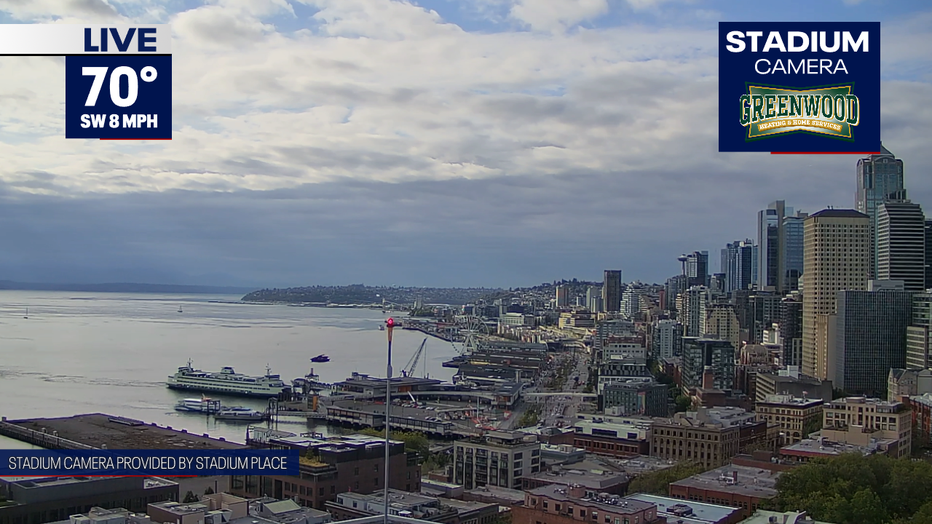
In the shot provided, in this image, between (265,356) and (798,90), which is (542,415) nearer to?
(798,90)

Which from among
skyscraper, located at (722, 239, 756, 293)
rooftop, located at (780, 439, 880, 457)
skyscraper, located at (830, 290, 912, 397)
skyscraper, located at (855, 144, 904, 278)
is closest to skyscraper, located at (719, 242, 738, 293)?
skyscraper, located at (722, 239, 756, 293)

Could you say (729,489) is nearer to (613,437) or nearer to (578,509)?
(578,509)

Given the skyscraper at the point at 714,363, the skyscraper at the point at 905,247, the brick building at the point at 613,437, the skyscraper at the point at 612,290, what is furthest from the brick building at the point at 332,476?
the skyscraper at the point at 612,290

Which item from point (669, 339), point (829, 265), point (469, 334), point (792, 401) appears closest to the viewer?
point (792, 401)

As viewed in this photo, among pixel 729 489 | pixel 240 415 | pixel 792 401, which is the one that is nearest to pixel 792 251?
pixel 792 401

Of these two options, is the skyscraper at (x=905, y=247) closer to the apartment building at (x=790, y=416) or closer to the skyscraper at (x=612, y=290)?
the apartment building at (x=790, y=416)

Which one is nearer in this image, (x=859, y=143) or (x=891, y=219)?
(x=859, y=143)

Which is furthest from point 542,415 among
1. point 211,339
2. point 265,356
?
point 211,339
